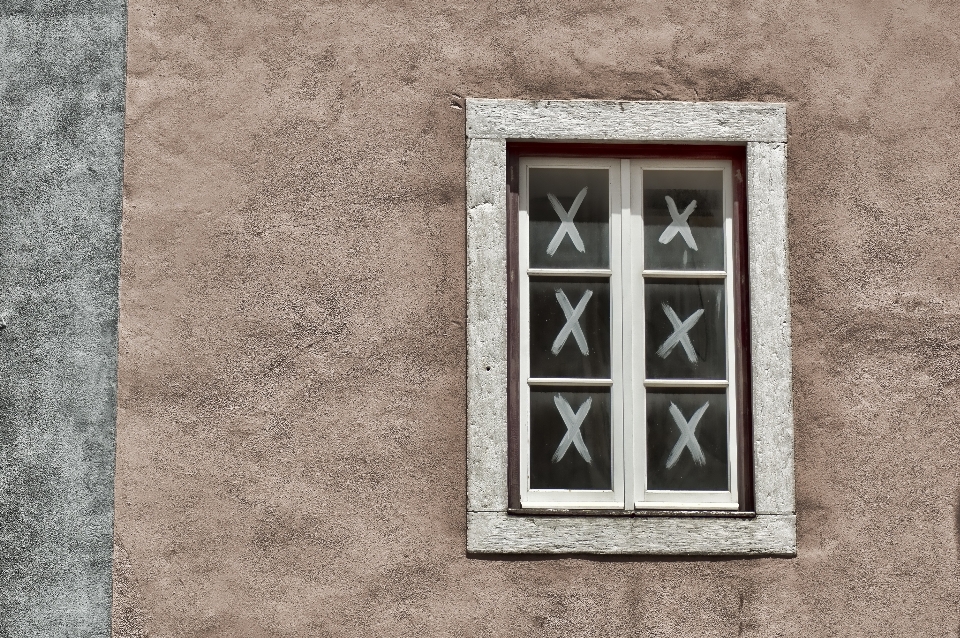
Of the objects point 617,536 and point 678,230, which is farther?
point 678,230

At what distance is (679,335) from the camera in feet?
14.7

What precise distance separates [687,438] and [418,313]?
1.16 meters

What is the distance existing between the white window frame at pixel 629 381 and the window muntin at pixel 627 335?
0.12m

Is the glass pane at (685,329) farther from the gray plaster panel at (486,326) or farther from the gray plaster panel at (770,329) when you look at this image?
the gray plaster panel at (486,326)

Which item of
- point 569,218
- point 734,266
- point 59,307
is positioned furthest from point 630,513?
point 59,307

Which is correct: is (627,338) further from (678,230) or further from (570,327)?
(678,230)

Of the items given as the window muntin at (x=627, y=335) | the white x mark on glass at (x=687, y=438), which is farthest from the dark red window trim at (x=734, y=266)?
the white x mark on glass at (x=687, y=438)

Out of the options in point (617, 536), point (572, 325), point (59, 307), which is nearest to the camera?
point (617, 536)

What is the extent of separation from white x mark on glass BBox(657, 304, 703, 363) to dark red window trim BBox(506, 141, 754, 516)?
0.17 meters

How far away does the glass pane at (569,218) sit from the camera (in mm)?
4512

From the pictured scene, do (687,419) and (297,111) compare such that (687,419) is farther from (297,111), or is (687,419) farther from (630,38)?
(297,111)

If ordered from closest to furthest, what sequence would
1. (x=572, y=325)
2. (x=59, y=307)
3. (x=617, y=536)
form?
(x=617, y=536), (x=59, y=307), (x=572, y=325)

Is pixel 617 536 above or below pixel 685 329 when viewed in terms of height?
below

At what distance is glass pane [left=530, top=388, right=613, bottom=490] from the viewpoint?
4.39m
